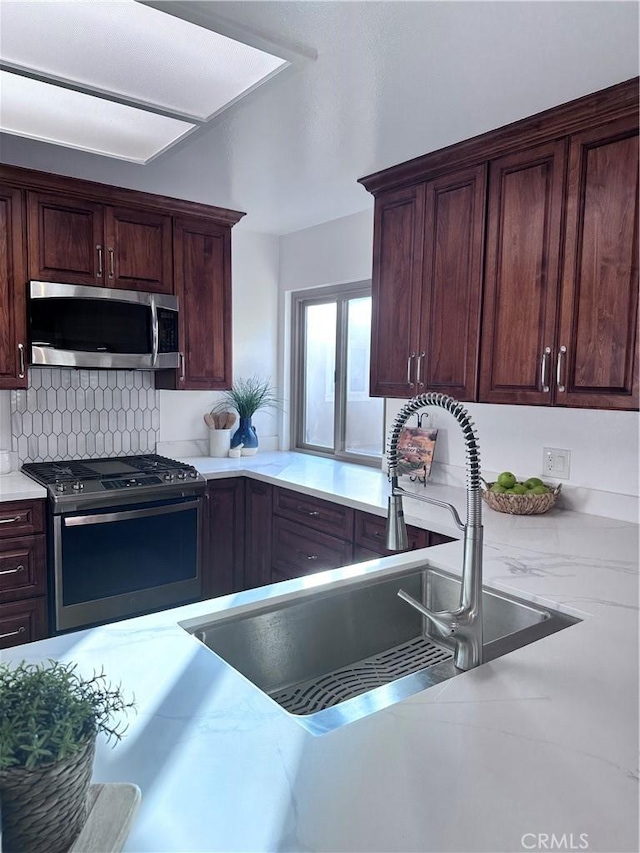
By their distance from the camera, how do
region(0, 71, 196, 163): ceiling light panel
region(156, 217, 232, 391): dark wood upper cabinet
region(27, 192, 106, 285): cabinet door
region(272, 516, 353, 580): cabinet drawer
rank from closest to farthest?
1. region(0, 71, 196, 163): ceiling light panel
2. region(272, 516, 353, 580): cabinet drawer
3. region(27, 192, 106, 285): cabinet door
4. region(156, 217, 232, 391): dark wood upper cabinet

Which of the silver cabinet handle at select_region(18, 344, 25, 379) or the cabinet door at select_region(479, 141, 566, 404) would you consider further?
the silver cabinet handle at select_region(18, 344, 25, 379)

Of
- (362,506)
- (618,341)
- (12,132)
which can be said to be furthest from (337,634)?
(12,132)

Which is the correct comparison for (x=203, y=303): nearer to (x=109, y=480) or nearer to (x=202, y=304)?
(x=202, y=304)

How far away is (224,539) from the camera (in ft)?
10.9

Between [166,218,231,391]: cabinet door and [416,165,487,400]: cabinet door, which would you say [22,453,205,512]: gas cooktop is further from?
[416,165,487,400]: cabinet door

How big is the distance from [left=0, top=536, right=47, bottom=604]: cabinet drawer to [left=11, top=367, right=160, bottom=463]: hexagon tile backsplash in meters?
0.73

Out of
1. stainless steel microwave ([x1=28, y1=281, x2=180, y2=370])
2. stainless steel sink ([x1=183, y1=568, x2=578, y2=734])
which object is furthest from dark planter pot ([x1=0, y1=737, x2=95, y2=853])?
stainless steel microwave ([x1=28, y1=281, x2=180, y2=370])

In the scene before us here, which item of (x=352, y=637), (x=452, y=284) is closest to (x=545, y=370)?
(x=452, y=284)

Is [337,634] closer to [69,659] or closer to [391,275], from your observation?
[69,659]

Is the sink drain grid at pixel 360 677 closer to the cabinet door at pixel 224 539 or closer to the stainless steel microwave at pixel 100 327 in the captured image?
the cabinet door at pixel 224 539

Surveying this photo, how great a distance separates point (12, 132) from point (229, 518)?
2059 millimetres

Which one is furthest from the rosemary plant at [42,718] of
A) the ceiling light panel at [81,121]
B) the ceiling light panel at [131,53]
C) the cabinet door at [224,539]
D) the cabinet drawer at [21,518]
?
the cabinet door at [224,539]

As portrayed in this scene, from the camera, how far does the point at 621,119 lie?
190 centimetres

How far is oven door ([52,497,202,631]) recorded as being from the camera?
2684 millimetres
